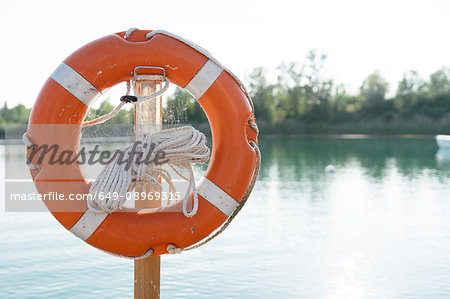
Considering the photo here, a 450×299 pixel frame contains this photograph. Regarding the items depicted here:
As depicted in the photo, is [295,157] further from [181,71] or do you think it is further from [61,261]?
[181,71]

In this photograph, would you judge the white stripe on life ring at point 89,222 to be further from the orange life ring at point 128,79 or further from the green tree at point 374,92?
the green tree at point 374,92

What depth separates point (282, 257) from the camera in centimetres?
374

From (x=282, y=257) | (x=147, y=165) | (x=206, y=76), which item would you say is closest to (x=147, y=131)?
(x=147, y=165)

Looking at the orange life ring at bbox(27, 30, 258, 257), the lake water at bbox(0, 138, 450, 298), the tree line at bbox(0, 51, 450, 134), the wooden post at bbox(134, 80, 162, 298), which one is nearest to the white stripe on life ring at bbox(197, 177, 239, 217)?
the orange life ring at bbox(27, 30, 258, 257)

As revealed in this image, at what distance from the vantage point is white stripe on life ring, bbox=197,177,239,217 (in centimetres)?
186

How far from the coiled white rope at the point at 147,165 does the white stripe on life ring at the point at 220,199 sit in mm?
55

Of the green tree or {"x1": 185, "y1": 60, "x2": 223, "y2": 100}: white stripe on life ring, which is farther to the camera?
the green tree

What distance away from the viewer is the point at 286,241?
4.20 metres

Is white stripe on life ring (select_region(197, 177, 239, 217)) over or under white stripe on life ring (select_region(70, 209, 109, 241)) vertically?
over

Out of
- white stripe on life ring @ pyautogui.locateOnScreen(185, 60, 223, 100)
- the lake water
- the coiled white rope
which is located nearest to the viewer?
the coiled white rope

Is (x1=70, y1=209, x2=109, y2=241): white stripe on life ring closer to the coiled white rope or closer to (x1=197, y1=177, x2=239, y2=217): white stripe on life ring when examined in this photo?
the coiled white rope

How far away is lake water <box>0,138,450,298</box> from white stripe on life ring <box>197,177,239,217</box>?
1.26m

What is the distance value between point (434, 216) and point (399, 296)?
2424mm

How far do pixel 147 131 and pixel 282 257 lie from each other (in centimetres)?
212
